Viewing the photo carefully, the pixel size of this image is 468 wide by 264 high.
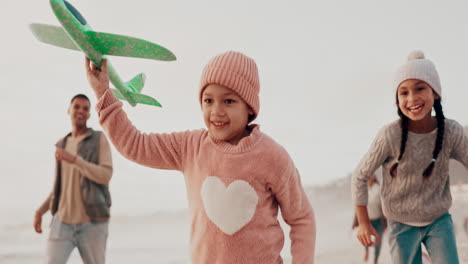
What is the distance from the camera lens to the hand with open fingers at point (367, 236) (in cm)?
318

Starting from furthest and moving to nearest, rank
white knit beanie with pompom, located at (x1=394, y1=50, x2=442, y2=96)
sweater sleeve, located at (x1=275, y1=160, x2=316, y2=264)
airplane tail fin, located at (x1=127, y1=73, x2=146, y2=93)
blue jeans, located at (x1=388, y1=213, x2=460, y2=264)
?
white knit beanie with pompom, located at (x1=394, y1=50, x2=442, y2=96), blue jeans, located at (x1=388, y1=213, x2=460, y2=264), airplane tail fin, located at (x1=127, y1=73, x2=146, y2=93), sweater sleeve, located at (x1=275, y1=160, x2=316, y2=264)

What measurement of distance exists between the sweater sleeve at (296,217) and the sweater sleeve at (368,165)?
95 centimetres

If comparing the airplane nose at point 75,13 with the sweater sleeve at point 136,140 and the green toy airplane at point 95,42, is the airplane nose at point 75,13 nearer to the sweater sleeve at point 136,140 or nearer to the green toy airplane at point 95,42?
the green toy airplane at point 95,42

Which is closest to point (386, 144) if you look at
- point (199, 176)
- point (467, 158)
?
point (467, 158)

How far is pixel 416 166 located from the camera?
324cm

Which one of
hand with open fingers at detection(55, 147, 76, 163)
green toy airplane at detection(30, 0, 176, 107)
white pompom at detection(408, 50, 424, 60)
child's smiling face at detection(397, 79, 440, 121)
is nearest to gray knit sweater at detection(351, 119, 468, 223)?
child's smiling face at detection(397, 79, 440, 121)

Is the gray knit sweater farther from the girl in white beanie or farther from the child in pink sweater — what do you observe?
the child in pink sweater

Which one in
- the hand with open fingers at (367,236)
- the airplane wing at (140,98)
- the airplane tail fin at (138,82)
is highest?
the airplane tail fin at (138,82)

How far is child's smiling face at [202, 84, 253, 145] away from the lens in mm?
2307

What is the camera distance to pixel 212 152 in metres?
2.35

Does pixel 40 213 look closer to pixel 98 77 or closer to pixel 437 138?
pixel 98 77

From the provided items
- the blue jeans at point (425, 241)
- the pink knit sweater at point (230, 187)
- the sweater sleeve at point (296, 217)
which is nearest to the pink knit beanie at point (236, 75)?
the pink knit sweater at point (230, 187)

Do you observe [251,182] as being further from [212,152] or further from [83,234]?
[83,234]

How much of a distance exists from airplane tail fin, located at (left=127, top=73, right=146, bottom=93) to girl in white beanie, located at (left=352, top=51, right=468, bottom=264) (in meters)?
1.50
